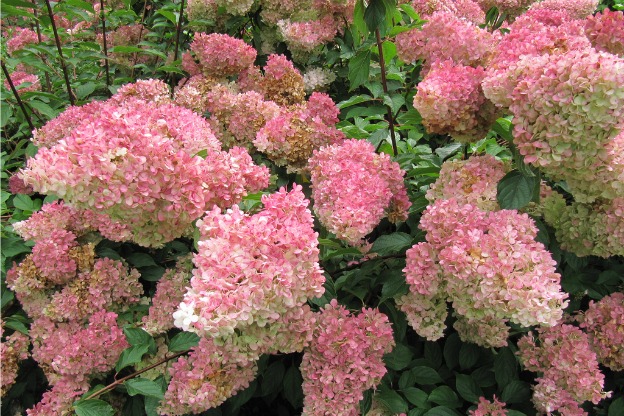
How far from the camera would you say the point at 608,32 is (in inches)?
67.4

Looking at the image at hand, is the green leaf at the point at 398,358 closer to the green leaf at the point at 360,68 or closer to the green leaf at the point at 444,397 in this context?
the green leaf at the point at 444,397

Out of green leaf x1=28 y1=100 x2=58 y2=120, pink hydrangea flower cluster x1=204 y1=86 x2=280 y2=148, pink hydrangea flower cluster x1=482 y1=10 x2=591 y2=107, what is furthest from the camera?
green leaf x1=28 y1=100 x2=58 y2=120

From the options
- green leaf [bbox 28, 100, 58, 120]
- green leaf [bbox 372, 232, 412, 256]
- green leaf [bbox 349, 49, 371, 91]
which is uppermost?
green leaf [bbox 349, 49, 371, 91]

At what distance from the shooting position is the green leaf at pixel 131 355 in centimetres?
172

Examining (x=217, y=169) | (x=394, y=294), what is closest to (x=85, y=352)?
(x=217, y=169)

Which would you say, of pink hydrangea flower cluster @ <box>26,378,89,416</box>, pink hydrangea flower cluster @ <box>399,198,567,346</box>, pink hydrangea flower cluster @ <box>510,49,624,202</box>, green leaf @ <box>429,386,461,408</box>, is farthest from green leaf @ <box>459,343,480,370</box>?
pink hydrangea flower cluster @ <box>26,378,89,416</box>

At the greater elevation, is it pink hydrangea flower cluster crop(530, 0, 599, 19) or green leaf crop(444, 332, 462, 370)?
pink hydrangea flower cluster crop(530, 0, 599, 19)

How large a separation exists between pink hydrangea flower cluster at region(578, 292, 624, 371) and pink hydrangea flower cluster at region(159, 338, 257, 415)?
1175 millimetres

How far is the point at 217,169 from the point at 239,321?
0.51 m

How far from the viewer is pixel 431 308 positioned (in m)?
1.64

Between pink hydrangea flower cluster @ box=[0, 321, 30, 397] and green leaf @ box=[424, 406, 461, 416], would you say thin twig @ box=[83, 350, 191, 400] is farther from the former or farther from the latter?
green leaf @ box=[424, 406, 461, 416]

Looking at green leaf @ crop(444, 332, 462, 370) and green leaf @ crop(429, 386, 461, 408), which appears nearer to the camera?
green leaf @ crop(429, 386, 461, 408)

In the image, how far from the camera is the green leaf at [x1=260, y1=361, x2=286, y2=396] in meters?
1.91

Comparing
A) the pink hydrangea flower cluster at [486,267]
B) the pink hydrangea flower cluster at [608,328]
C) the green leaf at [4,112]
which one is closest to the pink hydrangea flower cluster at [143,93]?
the green leaf at [4,112]
